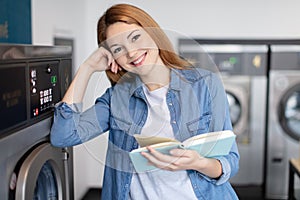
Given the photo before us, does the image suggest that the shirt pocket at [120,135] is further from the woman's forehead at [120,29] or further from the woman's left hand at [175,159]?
the woman's forehead at [120,29]

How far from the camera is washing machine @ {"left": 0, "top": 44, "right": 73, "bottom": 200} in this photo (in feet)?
3.35

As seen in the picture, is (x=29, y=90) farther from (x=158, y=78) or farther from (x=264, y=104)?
(x=264, y=104)

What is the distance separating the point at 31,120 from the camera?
118 cm

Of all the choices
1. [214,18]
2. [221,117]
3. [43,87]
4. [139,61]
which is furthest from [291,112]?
[43,87]

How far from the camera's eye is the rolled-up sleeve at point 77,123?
4.24ft

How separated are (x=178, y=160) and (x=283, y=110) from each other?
255cm

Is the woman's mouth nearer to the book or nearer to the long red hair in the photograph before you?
the long red hair

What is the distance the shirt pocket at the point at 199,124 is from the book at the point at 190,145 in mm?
42

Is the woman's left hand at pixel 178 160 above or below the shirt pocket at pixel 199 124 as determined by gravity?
below

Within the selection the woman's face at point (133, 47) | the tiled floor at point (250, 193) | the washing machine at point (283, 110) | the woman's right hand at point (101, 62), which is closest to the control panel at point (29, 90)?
the woman's right hand at point (101, 62)

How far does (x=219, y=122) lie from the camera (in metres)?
1.32

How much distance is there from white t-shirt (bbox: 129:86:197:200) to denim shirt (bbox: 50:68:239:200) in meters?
0.02

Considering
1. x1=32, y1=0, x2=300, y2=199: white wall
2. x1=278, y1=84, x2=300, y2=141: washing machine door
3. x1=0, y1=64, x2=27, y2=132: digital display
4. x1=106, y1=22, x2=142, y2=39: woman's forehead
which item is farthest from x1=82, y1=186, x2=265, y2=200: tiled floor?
x1=0, y1=64, x2=27, y2=132: digital display

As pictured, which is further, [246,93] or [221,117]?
[246,93]
